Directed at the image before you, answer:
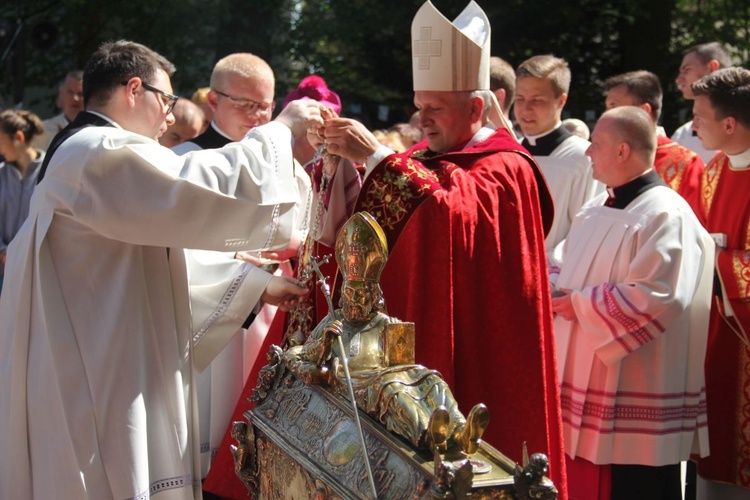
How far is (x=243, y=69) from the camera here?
15.9 ft

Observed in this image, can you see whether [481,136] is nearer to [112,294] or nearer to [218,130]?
[112,294]

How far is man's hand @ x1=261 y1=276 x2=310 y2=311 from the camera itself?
3646mm

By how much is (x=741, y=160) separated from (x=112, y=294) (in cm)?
338

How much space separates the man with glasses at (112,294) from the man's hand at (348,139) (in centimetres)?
19

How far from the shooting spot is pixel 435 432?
6.74ft

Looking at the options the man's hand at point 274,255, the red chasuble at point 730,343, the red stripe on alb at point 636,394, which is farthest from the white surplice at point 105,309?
the red chasuble at point 730,343

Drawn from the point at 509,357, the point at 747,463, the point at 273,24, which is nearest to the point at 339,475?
the point at 509,357

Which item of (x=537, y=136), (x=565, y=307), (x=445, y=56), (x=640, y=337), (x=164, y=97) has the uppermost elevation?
(x=445, y=56)

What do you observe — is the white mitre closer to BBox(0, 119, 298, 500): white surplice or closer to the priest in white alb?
BBox(0, 119, 298, 500): white surplice

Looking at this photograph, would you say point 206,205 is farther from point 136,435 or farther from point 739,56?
point 739,56

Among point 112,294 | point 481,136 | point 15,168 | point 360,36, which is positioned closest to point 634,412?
point 481,136

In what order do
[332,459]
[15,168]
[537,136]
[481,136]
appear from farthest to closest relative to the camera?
[15,168], [537,136], [481,136], [332,459]

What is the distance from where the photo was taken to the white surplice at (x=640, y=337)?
184 inches

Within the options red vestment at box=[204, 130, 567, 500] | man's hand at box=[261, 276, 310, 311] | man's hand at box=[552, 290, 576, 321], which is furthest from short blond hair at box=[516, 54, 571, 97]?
man's hand at box=[261, 276, 310, 311]
